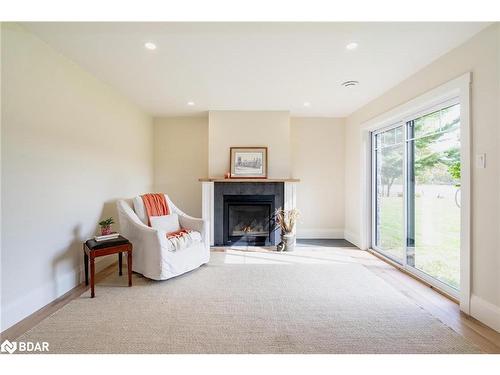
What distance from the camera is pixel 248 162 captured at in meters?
4.34

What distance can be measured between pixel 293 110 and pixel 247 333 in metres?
3.64

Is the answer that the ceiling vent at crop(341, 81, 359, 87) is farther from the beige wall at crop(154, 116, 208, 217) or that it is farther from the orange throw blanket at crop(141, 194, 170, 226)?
the orange throw blanket at crop(141, 194, 170, 226)

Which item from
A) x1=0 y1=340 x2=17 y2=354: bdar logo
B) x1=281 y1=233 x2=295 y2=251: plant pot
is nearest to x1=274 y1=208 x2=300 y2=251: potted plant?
x1=281 y1=233 x2=295 y2=251: plant pot

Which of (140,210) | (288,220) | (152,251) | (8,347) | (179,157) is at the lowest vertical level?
(8,347)

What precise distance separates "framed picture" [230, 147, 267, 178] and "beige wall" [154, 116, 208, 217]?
0.85 m

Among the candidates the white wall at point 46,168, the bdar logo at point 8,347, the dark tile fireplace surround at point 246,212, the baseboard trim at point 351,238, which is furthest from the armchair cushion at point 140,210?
the baseboard trim at point 351,238

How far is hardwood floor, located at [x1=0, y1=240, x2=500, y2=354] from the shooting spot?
5.75ft

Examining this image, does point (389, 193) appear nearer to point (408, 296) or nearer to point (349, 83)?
point (408, 296)

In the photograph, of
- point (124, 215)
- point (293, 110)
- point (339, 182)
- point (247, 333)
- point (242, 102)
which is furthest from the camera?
point (339, 182)

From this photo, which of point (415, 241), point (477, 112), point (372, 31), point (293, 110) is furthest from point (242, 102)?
point (415, 241)

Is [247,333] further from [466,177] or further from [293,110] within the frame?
[293,110]

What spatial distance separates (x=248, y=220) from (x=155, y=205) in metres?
1.77

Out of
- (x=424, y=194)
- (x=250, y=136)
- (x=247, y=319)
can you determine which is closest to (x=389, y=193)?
(x=424, y=194)

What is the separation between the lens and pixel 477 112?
196cm
